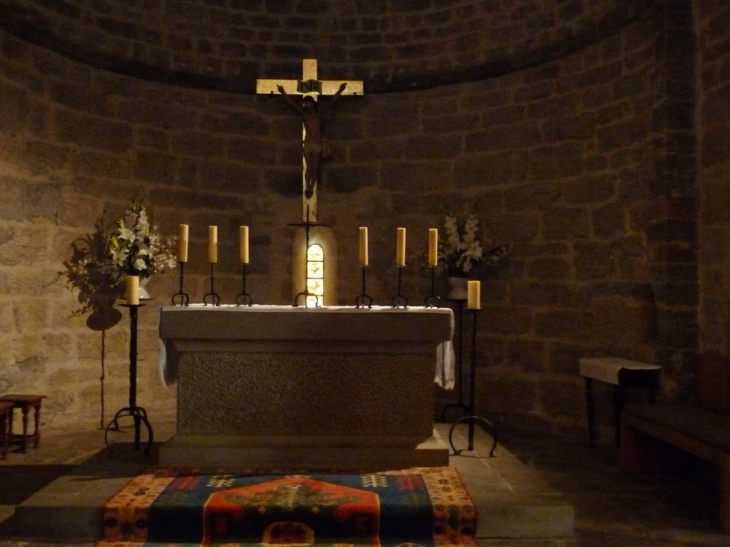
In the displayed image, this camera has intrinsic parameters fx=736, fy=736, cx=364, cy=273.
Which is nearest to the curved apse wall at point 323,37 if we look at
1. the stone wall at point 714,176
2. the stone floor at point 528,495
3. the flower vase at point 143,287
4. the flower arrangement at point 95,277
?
the stone wall at point 714,176

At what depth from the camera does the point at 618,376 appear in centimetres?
570

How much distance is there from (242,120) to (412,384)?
4.48 m

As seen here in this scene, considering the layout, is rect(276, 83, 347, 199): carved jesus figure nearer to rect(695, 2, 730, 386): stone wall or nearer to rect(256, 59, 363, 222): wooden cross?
rect(256, 59, 363, 222): wooden cross

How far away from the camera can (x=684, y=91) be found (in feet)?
19.5

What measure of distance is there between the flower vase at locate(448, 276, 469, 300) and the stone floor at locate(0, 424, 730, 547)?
1.39 metres

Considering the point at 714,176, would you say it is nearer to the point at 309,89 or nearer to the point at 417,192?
the point at 417,192

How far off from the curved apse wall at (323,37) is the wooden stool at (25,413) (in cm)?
326

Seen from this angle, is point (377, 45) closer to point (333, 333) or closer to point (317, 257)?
point (317, 257)

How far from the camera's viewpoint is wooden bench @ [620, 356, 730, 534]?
15.5 ft

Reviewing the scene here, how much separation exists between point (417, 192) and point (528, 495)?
4.35 m

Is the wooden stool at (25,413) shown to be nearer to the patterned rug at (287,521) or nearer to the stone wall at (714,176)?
the patterned rug at (287,521)

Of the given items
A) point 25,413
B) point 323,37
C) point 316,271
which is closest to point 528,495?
point 25,413

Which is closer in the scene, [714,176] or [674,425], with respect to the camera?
[674,425]

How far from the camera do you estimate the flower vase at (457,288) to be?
281 inches
